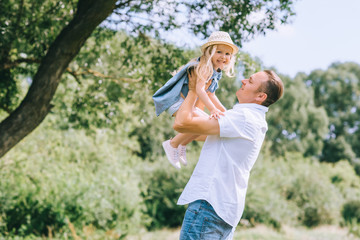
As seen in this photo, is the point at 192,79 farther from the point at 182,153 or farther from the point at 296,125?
the point at 296,125

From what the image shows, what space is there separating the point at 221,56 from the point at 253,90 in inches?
15.1

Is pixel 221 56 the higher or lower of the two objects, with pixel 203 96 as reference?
higher

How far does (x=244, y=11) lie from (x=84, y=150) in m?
10.3

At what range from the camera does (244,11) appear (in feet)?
15.2

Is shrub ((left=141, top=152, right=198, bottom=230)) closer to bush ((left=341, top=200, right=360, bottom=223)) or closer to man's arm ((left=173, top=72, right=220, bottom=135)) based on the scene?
bush ((left=341, top=200, right=360, bottom=223))

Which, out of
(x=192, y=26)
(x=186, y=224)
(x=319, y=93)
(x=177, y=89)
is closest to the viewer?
(x=186, y=224)

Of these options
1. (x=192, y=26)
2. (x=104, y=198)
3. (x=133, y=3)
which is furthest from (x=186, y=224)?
(x=104, y=198)

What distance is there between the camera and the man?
2.06 metres

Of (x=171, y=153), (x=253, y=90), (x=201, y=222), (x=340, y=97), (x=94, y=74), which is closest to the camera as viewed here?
(x=201, y=222)

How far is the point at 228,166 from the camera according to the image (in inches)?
82.5

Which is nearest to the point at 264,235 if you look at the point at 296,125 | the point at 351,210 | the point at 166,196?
the point at 166,196

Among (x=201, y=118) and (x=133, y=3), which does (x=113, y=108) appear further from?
(x=201, y=118)

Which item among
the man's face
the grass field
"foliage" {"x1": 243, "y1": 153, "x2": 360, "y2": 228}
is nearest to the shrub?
the grass field

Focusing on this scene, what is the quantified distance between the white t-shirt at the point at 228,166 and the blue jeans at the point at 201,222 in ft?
0.12
